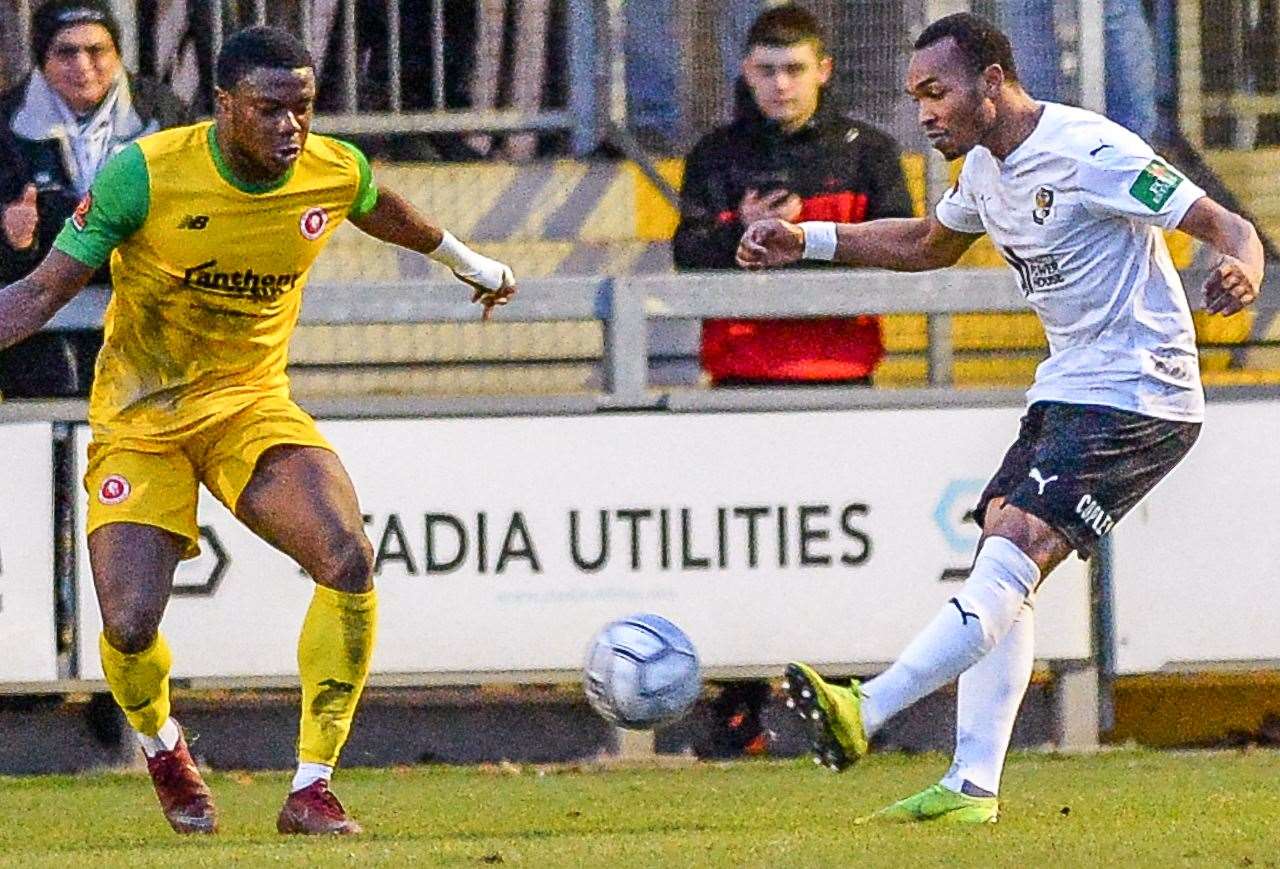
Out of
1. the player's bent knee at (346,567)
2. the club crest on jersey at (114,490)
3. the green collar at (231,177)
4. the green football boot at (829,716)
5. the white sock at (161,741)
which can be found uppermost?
the green collar at (231,177)

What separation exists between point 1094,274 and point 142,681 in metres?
2.70

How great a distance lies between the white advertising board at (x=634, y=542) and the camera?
373 inches

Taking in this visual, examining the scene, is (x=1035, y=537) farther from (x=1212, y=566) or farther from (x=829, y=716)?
(x=1212, y=566)

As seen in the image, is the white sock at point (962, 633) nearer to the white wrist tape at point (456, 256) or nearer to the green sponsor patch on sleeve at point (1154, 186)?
the green sponsor patch on sleeve at point (1154, 186)

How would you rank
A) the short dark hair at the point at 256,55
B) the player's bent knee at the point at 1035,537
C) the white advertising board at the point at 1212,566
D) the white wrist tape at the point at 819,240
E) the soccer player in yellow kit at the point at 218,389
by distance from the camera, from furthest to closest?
the white advertising board at the point at 1212,566 < the white wrist tape at the point at 819,240 < the soccer player in yellow kit at the point at 218,389 < the short dark hair at the point at 256,55 < the player's bent knee at the point at 1035,537

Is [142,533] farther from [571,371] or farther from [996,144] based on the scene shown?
[571,371]

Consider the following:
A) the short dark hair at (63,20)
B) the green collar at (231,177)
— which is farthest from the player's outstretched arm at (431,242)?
the short dark hair at (63,20)

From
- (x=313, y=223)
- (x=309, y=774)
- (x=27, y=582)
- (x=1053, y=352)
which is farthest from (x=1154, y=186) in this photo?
(x=27, y=582)

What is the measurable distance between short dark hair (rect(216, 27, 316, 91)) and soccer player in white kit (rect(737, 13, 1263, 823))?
156cm

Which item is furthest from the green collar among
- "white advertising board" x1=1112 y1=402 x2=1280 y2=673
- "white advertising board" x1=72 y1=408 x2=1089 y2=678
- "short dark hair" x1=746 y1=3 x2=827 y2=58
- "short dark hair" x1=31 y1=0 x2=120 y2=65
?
"white advertising board" x1=1112 y1=402 x2=1280 y2=673

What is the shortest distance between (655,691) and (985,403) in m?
2.99

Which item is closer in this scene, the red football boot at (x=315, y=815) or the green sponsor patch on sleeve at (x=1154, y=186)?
the green sponsor patch on sleeve at (x=1154, y=186)

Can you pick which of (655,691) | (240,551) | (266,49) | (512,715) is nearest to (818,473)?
(512,715)

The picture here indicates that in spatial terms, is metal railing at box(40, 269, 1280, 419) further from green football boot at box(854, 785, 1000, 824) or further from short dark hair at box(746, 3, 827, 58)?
green football boot at box(854, 785, 1000, 824)
